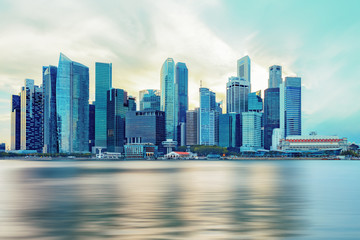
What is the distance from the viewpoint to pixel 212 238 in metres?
23.0

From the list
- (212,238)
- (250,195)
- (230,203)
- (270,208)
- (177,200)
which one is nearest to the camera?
(212,238)

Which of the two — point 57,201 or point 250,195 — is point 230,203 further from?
point 57,201

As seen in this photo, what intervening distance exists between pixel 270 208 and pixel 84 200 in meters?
21.4

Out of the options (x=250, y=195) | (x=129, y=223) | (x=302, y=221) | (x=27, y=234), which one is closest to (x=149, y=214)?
(x=129, y=223)

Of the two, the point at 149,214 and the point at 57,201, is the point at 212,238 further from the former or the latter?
the point at 57,201

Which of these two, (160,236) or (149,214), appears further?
(149,214)

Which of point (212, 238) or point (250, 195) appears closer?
point (212, 238)

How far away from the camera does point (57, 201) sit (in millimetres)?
40469

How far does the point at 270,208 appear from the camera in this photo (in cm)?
3566

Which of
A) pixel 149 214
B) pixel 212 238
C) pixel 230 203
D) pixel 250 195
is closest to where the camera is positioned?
pixel 212 238

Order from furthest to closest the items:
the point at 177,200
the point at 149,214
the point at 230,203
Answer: the point at 177,200, the point at 230,203, the point at 149,214

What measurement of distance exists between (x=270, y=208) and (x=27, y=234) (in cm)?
2294

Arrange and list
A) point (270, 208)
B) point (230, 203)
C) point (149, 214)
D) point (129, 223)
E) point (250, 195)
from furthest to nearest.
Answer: point (250, 195)
point (230, 203)
point (270, 208)
point (149, 214)
point (129, 223)

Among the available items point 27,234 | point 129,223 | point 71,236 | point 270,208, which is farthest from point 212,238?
point 270,208
